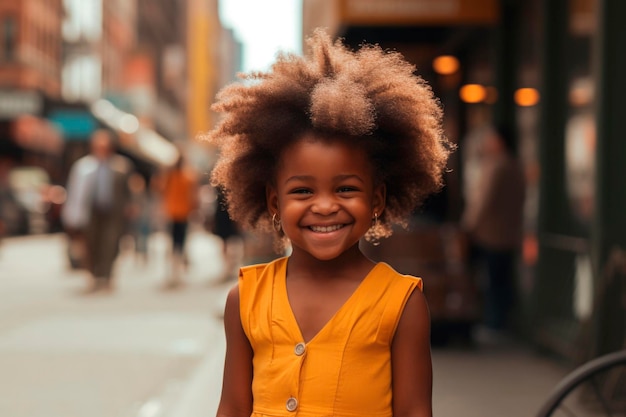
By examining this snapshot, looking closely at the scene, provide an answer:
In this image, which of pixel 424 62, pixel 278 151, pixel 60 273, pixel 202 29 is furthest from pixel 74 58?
pixel 202 29

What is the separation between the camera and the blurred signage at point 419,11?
10242 millimetres

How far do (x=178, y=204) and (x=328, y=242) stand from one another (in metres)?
14.0

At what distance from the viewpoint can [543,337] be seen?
8.88 meters

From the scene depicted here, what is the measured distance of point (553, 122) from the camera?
905cm

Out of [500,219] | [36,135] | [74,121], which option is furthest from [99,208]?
[74,121]

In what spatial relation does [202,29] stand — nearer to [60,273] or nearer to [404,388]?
[60,273]

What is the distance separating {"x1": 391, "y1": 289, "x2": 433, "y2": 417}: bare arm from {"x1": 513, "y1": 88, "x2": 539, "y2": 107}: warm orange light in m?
7.30

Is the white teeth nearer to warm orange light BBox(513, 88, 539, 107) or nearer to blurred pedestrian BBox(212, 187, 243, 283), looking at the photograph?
warm orange light BBox(513, 88, 539, 107)

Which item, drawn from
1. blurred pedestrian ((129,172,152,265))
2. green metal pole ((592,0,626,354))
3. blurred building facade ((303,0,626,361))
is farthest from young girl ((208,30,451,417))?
blurred pedestrian ((129,172,152,265))

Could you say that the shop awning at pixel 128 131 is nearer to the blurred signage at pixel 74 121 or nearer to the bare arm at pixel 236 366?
the blurred signage at pixel 74 121

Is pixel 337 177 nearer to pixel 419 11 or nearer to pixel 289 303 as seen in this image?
pixel 289 303

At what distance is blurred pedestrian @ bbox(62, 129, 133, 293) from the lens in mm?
14305

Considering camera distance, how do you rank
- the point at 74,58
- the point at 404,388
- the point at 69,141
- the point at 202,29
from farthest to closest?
the point at 202,29, the point at 74,58, the point at 69,141, the point at 404,388

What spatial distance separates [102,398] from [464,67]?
704 cm
